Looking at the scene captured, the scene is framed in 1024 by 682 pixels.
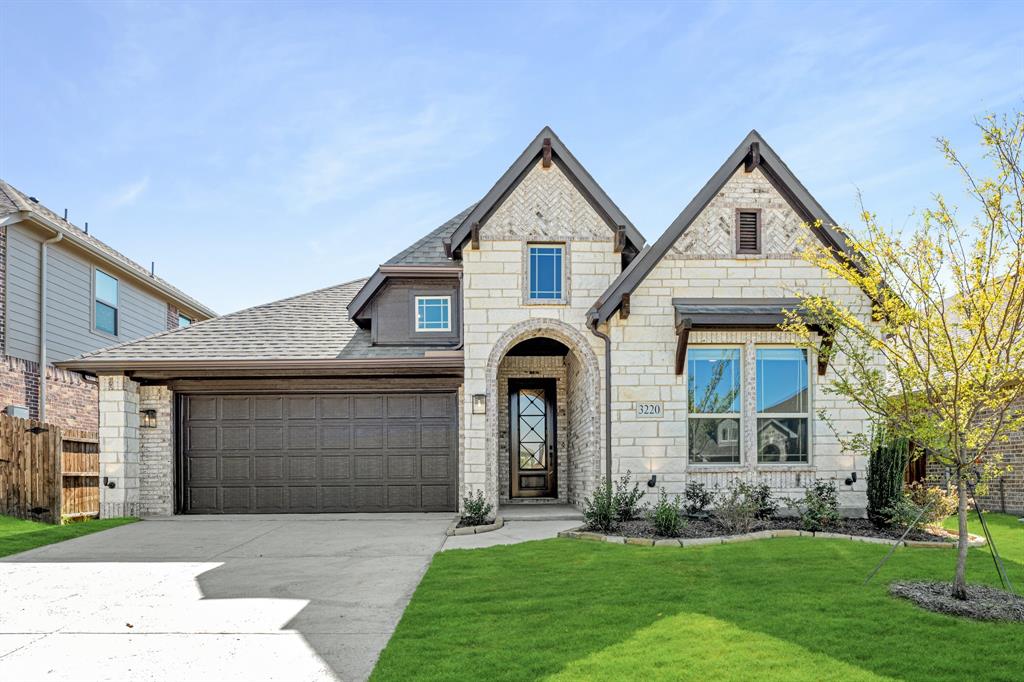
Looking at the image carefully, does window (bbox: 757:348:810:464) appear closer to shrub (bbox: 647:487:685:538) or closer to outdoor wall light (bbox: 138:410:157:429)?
shrub (bbox: 647:487:685:538)

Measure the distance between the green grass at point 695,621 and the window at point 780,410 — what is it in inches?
130

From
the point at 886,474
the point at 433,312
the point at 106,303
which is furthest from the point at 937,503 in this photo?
the point at 106,303

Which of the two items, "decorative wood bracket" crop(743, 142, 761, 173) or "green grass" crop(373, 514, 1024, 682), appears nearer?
"green grass" crop(373, 514, 1024, 682)

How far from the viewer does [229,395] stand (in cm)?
1477

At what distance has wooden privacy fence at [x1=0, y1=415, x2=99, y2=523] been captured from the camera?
44.0ft

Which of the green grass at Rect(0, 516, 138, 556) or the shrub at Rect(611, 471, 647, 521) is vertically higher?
the shrub at Rect(611, 471, 647, 521)

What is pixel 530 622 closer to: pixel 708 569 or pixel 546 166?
pixel 708 569

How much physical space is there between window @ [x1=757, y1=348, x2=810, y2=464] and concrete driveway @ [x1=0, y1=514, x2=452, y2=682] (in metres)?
5.54

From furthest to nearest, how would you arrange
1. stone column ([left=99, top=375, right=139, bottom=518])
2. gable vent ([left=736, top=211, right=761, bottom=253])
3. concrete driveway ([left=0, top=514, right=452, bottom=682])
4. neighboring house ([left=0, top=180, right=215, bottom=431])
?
neighboring house ([left=0, top=180, right=215, bottom=431]) < stone column ([left=99, top=375, right=139, bottom=518]) < gable vent ([left=736, top=211, right=761, bottom=253]) < concrete driveway ([left=0, top=514, right=452, bottom=682])

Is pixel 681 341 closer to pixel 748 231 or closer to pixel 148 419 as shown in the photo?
pixel 748 231

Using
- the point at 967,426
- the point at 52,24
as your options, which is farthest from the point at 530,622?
the point at 52,24

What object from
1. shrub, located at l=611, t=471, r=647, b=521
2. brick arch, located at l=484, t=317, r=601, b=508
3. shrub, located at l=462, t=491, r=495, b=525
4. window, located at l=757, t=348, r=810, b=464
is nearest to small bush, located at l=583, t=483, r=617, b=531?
shrub, located at l=611, t=471, r=647, b=521

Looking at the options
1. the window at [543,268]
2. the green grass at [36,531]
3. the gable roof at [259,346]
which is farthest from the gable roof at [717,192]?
the green grass at [36,531]

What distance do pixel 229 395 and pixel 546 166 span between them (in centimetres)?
718
